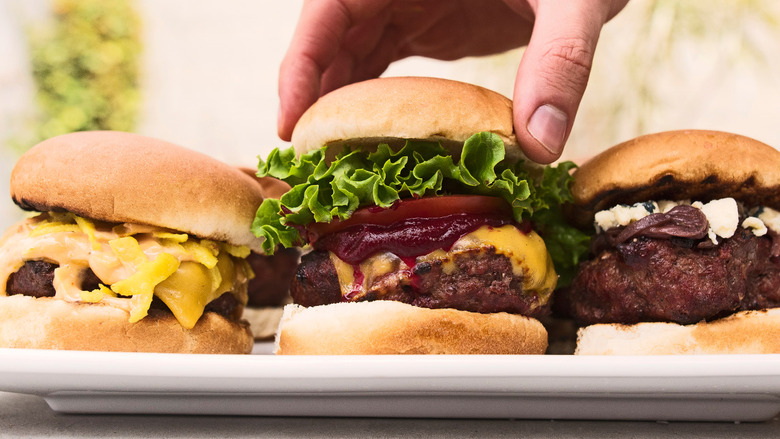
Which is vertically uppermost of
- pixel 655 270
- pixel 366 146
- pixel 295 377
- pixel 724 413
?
pixel 366 146

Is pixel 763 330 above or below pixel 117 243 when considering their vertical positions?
below

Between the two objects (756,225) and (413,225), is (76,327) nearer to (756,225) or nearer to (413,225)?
(413,225)

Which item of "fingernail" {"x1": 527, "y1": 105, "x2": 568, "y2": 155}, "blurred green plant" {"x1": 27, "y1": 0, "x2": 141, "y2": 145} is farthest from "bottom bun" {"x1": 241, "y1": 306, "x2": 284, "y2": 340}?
"blurred green plant" {"x1": 27, "y1": 0, "x2": 141, "y2": 145}

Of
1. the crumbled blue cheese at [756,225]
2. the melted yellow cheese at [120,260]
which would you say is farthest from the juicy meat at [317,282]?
the crumbled blue cheese at [756,225]

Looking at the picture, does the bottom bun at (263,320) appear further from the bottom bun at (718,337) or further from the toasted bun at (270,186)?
the bottom bun at (718,337)

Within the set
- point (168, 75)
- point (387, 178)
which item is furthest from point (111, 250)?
point (168, 75)

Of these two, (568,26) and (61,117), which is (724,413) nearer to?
(568,26)

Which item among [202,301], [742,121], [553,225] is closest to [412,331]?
[202,301]
